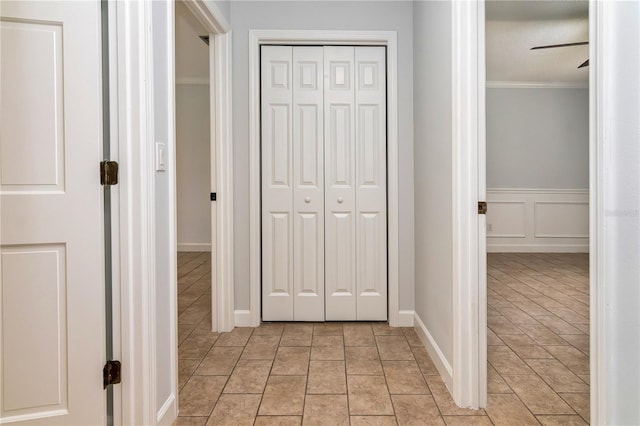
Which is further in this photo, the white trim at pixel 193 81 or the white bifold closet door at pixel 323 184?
the white trim at pixel 193 81

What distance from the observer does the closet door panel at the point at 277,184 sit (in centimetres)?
299

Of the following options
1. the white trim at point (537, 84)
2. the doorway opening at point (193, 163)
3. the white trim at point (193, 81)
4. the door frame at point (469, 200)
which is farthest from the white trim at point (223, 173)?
the white trim at point (537, 84)

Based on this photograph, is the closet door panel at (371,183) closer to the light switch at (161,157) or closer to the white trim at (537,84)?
the light switch at (161,157)

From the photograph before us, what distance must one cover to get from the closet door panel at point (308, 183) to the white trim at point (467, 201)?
130 centimetres

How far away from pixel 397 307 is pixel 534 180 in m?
4.34

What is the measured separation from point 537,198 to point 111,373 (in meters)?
6.28

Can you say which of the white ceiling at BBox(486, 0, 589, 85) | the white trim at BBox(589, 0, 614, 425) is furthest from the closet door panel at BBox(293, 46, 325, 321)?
the white trim at BBox(589, 0, 614, 425)

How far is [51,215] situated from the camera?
142cm

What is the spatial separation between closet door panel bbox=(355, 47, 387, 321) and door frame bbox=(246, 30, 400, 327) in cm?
5

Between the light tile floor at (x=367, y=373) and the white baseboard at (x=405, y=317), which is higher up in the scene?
the white baseboard at (x=405, y=317)

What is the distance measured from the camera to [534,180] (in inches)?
242

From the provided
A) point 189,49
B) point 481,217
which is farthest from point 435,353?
point 189,49

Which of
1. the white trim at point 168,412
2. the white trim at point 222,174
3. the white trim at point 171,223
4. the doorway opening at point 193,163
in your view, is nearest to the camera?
the white trim at point 168,412

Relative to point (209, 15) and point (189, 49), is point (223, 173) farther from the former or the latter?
point (189, 49)
